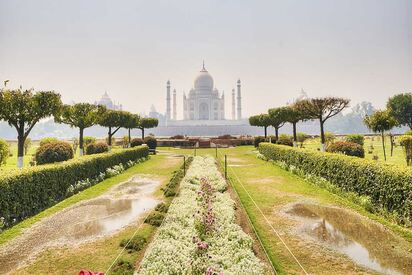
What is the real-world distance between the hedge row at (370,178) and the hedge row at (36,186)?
13524 mm

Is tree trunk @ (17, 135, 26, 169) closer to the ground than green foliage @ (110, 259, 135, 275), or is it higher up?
higher up

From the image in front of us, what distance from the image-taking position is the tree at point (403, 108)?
225 ft

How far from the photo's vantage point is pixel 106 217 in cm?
1180

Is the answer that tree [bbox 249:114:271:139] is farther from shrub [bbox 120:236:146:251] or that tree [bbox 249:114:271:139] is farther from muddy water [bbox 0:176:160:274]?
shrub [bbox 120:236:146:251]

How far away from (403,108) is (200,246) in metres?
76.8

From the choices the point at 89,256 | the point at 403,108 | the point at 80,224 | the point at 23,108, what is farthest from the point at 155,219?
the point at 403,108

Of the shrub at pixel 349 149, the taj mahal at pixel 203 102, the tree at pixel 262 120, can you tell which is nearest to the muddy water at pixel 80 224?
the shrub at pixel 349 149

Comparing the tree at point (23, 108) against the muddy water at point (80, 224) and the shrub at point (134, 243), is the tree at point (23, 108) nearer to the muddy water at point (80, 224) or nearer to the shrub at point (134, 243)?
the muddy water at point (80, 224)

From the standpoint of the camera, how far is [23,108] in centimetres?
2017

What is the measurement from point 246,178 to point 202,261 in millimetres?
13717

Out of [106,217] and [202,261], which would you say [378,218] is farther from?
[106,217]

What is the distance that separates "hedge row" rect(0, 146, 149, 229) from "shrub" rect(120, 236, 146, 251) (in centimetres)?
495

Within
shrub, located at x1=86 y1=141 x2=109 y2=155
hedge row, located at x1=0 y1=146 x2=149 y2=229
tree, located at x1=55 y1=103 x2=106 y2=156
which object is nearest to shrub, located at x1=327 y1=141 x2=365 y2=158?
hedge row, located at x1=0 y1=146 x2=149 y2=229

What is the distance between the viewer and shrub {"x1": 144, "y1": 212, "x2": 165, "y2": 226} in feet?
34.8
